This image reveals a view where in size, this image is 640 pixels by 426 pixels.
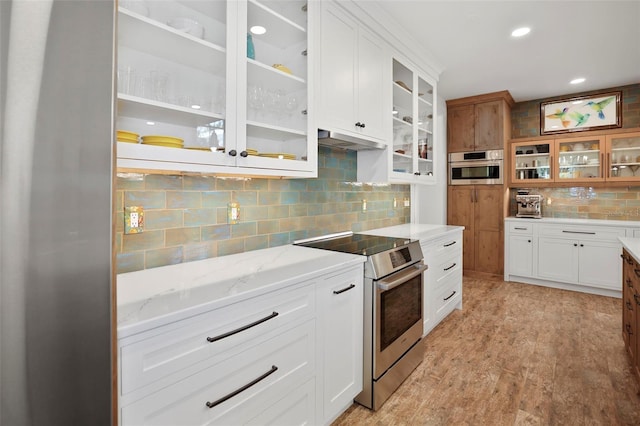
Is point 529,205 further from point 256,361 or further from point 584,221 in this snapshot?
point 256,361

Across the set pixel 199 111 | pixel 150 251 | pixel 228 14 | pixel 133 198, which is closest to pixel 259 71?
pixel 228 14

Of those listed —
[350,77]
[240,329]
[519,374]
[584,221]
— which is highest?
[350,77]

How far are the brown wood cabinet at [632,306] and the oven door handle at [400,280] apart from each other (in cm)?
129

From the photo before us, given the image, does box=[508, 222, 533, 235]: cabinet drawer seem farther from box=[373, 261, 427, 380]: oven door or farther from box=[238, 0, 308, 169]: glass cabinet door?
box=[238, 0, 308, 169]: glass cabinet door

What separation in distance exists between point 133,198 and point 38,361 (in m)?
1.06

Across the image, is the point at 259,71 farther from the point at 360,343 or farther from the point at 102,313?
the point at 360,343

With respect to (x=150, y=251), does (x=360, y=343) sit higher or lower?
lower

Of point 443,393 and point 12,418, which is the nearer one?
point 12,418

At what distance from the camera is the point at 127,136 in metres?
1.22

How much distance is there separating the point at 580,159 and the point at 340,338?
4585 millimetres

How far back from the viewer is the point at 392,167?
2.80 metres

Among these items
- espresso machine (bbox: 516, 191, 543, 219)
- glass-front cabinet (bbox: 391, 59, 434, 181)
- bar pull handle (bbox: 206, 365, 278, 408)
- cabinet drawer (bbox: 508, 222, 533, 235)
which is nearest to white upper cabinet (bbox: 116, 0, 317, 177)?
bar pull handle (bbox: 206, 365, 278, 408)

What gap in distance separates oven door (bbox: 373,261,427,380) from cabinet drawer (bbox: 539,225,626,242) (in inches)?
121

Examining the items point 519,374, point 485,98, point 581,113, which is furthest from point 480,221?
point 519,374
